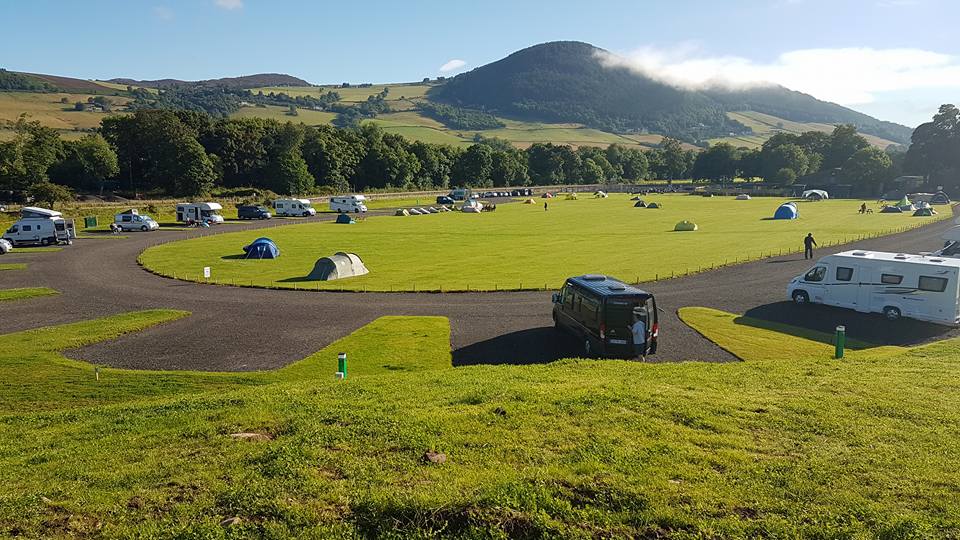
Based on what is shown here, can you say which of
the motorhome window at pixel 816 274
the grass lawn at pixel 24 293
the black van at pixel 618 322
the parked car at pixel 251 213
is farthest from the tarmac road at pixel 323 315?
the parked car at pixel 251 213

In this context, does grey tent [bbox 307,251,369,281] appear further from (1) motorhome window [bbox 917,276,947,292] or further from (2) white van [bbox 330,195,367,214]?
(2) white van [bbox 330,195,367,214]

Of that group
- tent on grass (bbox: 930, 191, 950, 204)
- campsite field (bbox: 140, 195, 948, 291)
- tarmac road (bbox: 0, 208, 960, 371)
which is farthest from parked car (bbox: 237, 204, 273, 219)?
tent on grass (bbox: 930, 191, 950, 204)

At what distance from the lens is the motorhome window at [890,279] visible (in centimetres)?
2931

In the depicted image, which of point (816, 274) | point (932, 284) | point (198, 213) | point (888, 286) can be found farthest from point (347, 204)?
point (932, 284)

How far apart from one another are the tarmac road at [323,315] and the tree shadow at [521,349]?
0.04 m

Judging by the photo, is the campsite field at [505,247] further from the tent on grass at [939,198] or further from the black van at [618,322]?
the tent on grass at [939,198]

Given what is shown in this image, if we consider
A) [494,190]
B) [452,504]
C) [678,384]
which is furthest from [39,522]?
[494,190]

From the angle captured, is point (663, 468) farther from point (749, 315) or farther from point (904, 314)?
point (904, 314)

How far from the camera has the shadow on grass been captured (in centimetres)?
2631

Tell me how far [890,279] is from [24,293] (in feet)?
152

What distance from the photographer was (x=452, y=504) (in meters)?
7.86

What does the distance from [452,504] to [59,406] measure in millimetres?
14946

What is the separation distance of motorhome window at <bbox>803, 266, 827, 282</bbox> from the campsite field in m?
9.46

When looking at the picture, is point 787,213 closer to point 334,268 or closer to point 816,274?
point 816,274
